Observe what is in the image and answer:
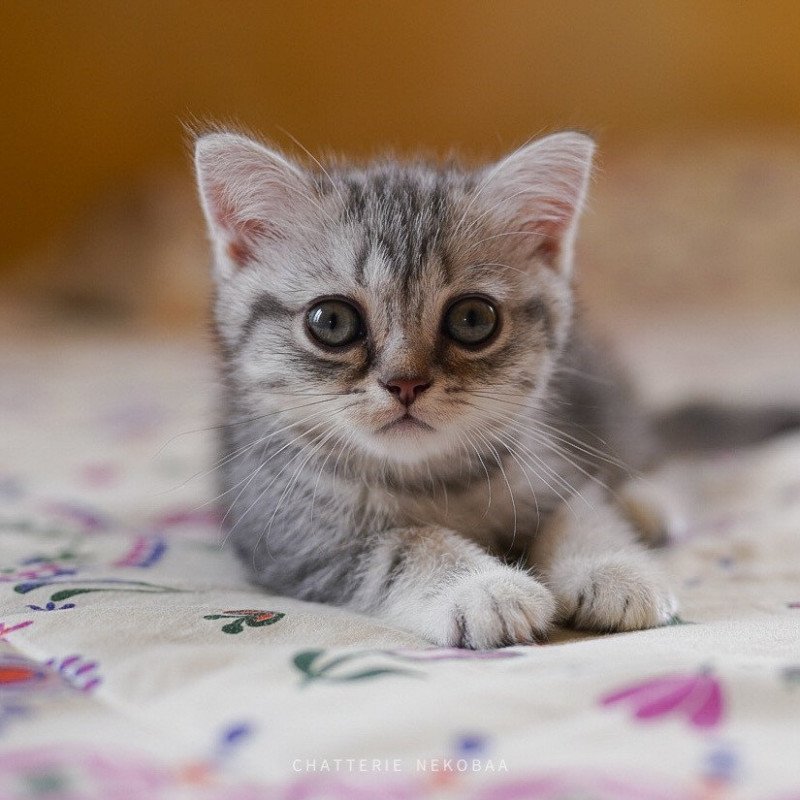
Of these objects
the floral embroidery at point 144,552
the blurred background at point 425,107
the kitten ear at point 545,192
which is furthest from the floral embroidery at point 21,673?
the blurred background at point 425,107

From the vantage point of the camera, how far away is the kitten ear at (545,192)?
1.34 meters

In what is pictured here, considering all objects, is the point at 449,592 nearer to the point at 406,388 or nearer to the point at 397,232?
the point at 406,388

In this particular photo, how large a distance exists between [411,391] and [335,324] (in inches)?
6.3

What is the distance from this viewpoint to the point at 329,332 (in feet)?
3.95

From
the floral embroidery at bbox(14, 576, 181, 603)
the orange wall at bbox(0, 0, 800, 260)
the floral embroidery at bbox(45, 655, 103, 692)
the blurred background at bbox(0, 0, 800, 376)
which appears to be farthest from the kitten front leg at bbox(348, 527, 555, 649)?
the orange wall at bbox(0, 0, 800, 260)

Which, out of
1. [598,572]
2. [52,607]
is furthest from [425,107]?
[52,607]

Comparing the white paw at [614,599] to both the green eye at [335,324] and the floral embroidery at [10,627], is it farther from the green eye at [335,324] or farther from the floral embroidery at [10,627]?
the floral embroidery at [10,627]

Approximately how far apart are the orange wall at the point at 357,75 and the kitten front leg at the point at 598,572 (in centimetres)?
275

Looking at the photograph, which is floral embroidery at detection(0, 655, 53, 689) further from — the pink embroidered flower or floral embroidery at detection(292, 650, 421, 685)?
the pink embroidered flower

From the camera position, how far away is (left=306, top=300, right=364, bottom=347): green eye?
1193mm

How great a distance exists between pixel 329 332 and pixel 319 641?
43cm

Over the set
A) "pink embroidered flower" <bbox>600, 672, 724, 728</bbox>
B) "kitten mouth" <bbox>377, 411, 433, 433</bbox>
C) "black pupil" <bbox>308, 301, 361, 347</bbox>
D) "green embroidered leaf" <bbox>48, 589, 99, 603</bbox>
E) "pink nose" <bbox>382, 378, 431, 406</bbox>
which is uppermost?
"black pupil" <bbox>308, 301, 361, 347</bbox>

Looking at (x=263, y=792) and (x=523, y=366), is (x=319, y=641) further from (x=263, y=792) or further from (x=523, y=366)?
(x=523, y=366)

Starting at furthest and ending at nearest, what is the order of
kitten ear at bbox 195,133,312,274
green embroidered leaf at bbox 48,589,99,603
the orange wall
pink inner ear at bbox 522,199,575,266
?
the orange wall, pink inner ear at bbox 522,199,575,266, kitten ear at bbox 195,133,312,274, green embroidered leaf at bbox 48,589,99,603
